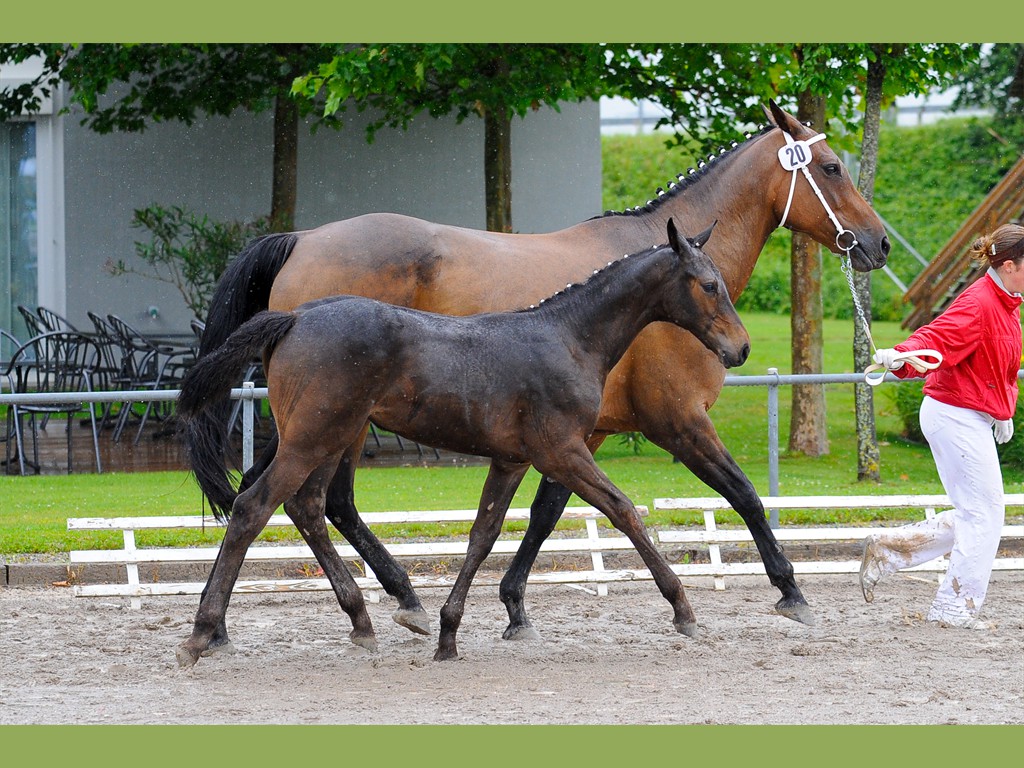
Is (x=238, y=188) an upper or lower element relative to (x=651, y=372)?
upper

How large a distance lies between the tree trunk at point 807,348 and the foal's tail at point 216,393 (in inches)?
318

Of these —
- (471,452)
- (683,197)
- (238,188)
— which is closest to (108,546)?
(471,452)

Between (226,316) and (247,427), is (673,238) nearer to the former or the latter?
(226,316)

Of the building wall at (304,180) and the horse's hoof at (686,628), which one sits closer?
the horse's hoof at (686,628)

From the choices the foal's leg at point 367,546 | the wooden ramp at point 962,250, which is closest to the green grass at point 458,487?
the wooden ramp at point 962,250

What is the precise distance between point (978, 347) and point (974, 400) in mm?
269

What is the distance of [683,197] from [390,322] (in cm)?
209

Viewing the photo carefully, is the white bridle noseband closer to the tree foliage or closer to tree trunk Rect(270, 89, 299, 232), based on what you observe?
tree trunk Rect(270, 89, 299, 232)

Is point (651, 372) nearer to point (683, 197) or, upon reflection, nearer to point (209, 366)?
point (683, 197)

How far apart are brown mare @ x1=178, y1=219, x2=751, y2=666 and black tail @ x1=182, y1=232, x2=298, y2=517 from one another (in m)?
0.23

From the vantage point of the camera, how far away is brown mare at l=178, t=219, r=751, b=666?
19.5 ft

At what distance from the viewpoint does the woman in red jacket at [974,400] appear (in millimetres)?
6832

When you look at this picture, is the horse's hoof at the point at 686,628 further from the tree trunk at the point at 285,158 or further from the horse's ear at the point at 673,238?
the tree trunk at the point at 285,158

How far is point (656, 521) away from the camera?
32.7 feet
